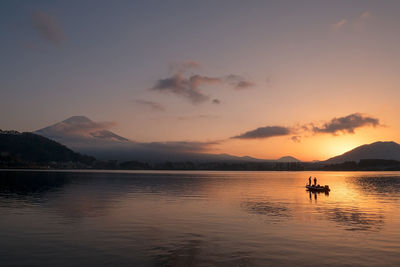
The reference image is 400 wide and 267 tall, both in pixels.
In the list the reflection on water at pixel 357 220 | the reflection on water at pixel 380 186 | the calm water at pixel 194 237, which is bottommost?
the calm water at pixel 194 237

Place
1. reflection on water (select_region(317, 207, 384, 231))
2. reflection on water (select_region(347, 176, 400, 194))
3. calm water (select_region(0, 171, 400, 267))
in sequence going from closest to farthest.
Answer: calm water (select_region(0, 171, 400, 267)) → reflection on water (select_region(317, 207, 384, 231)) → reflection on water (select_region(347, 176, 400, 194))

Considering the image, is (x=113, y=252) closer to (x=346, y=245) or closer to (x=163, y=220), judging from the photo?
(x=163, y=220)

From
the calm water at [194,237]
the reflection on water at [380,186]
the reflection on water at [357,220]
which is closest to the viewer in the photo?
the calm water at [194,237]

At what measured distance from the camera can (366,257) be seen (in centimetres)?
2333

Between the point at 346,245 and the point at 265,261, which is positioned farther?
the point at 346,245

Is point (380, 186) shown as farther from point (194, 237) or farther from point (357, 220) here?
point (194, 237)

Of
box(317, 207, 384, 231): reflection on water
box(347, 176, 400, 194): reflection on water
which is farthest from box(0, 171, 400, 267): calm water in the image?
box(347, 176, 400, 194): reflection on water

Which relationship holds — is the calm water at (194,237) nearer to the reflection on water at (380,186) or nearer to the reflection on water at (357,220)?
the reflection on water at (357,220)

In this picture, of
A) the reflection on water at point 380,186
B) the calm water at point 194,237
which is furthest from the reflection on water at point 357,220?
the reflection on water at point 380,186

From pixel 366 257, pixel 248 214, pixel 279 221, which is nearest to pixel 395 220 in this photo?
pixel 279 221

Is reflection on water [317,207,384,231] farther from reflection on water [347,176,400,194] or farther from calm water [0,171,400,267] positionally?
reflection on water [347,176,400,194]

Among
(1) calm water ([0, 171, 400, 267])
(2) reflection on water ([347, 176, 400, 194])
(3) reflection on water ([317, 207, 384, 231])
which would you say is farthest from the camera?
(2) reflection on water ([347, 176, 400, 194])

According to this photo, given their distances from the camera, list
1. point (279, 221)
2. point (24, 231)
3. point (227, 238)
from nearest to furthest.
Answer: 1. point (227, 238)
2. point (24, 231)
3. point (279, 221)

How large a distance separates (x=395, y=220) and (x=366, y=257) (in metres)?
20.3
